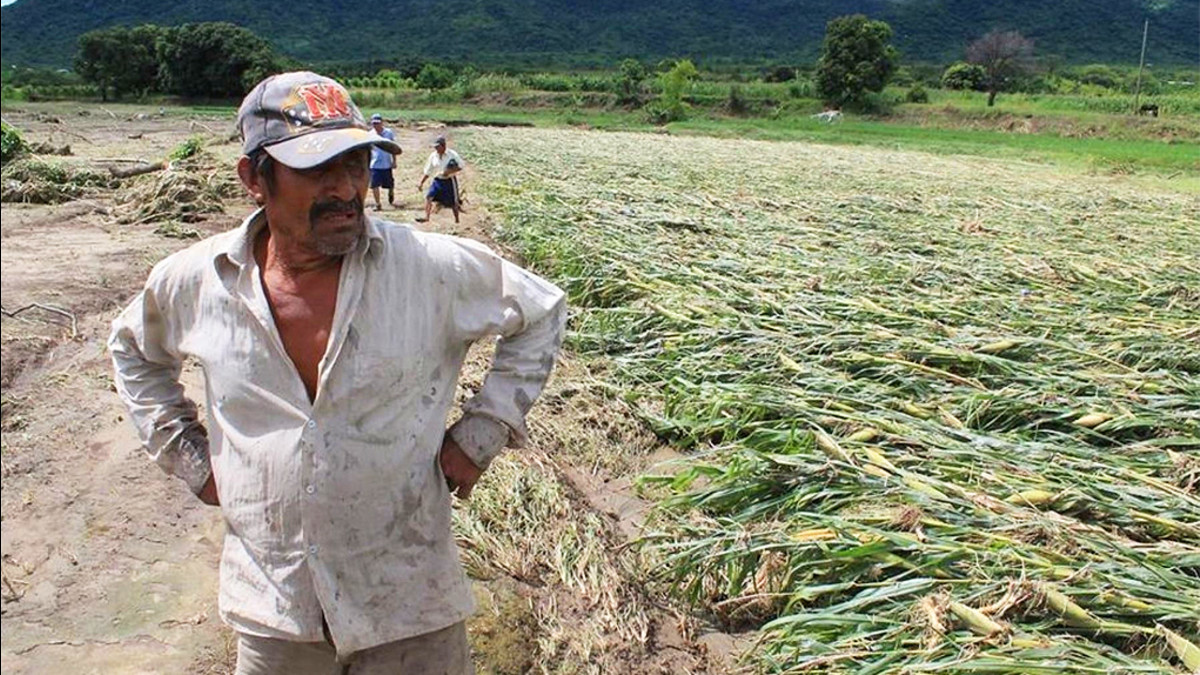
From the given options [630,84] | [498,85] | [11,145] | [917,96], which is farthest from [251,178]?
[498,85]

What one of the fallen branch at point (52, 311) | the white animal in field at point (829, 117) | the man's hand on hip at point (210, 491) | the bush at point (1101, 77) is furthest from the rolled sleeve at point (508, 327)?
the bush at point (1101, 77)

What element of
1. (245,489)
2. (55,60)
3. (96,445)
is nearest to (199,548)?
(96,445)

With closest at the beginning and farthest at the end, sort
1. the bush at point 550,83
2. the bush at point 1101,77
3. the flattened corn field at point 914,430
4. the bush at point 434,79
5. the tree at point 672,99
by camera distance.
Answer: the flattened corn field at point 914,430 < the tree at point 672,99 < the bush at point 1101,77 < the bush at point 550,83 < the bush at point 434,79

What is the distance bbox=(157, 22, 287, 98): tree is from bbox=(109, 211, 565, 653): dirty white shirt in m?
40.9

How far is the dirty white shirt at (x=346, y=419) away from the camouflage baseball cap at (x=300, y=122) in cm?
19

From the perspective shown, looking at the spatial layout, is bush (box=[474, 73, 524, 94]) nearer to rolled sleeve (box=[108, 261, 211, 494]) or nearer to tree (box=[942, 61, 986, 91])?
tree (box=[942, 61, 986, 91])

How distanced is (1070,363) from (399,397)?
13.7 feet

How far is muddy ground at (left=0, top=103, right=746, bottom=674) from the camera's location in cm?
312

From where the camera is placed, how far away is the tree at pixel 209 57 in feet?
141

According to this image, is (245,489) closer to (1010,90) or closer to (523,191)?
(523,191)

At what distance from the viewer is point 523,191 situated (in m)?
14.0

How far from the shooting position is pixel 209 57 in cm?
4538

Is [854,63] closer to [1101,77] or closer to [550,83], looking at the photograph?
[550,83]

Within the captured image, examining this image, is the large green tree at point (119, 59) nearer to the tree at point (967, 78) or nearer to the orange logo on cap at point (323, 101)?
the tree at point (967, 78)
